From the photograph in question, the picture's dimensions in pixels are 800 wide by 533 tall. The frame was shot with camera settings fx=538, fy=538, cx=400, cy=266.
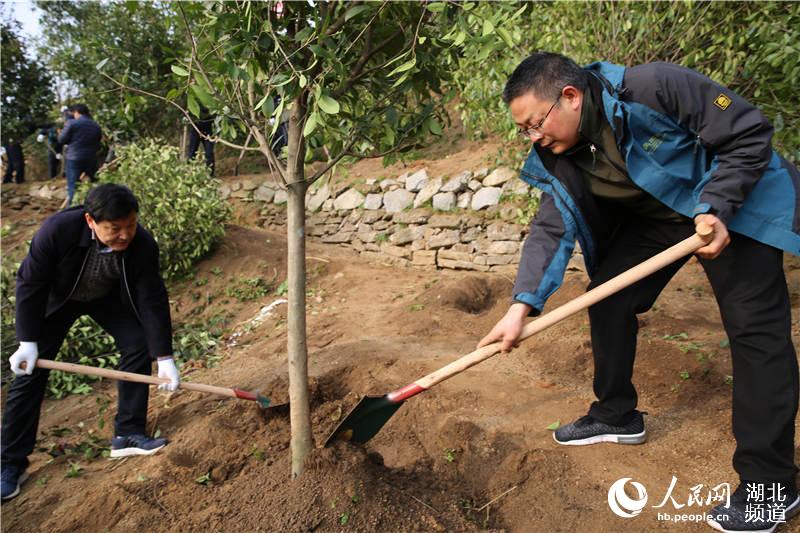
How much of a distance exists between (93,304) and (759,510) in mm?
3647

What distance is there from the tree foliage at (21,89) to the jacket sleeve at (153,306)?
39.9 feet

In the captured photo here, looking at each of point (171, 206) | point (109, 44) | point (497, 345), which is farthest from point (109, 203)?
point (109, 44)

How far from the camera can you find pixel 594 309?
8.75 ft

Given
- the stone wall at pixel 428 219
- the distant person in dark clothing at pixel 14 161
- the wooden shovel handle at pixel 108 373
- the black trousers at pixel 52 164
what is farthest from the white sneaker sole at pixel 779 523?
the distant person in dark clothing at pixel 14 161

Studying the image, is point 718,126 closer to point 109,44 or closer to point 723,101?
point 723,101

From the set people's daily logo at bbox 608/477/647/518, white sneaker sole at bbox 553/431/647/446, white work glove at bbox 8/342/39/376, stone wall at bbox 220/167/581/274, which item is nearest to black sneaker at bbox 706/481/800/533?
people's daily logo at bbox 608/477/647/518

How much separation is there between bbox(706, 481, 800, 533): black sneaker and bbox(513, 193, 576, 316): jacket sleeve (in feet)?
3.53

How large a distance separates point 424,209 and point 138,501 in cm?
605

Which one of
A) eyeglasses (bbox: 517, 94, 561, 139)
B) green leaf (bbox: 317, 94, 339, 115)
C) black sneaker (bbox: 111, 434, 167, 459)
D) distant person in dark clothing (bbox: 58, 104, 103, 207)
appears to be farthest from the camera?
distant person in dark clothing (bbox: 58, 104, 103, 207)

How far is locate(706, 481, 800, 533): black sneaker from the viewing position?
6.86 feet

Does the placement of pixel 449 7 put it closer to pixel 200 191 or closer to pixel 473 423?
pixel 473 423

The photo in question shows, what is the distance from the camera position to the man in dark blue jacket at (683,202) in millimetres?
2078

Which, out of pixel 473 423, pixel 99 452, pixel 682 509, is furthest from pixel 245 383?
pixel 682 509

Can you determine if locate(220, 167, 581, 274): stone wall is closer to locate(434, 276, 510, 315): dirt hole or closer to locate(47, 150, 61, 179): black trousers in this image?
locate(434, 276, 510, 315): dirt hole
